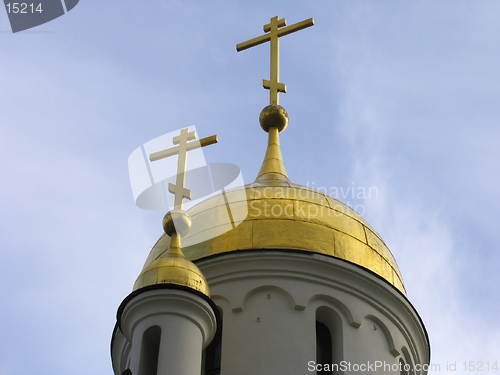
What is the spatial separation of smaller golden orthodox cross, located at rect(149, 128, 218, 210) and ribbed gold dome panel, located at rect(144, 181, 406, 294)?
101 centimetres

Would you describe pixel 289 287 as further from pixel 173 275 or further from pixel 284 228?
pixel 173 275

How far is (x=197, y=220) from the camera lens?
11.4m

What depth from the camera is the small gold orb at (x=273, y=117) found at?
44.0 feet

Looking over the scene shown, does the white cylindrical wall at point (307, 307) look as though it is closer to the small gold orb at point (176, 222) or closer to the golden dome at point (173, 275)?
the small gold orb at point (176, 222)

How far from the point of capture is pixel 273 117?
13.4 m

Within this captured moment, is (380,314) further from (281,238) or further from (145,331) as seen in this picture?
(145,331)

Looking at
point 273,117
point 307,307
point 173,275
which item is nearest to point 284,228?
point 307,307

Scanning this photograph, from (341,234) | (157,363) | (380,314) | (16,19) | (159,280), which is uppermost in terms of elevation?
(16,19)

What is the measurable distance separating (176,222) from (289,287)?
66.7 inches

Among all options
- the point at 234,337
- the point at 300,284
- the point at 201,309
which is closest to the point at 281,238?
the point at 300,284

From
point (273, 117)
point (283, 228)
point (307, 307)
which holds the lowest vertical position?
point (307, 307)

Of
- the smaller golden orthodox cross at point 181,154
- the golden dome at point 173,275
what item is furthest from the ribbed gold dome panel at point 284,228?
the golden dome at point 173,275

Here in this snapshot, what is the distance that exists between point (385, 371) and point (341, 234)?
5.45 feet

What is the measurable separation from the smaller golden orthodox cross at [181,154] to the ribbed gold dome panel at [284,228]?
1.01 metres
